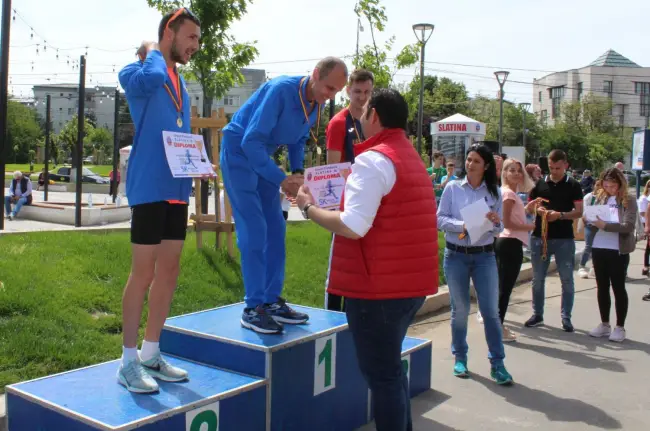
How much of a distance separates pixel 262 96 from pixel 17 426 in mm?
2398

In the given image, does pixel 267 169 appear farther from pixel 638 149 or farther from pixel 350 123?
pixel 638 149

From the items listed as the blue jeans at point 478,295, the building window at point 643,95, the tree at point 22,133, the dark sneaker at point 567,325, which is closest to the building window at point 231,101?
the tree at point 22,133

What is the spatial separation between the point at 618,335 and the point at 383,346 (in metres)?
4.84

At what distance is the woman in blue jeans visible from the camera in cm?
553

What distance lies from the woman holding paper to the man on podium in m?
3.39

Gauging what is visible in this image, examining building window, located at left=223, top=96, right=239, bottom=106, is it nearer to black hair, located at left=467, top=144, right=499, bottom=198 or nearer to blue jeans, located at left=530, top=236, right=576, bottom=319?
blue jeans, located at left=530, top=236, right=576, bottom=319

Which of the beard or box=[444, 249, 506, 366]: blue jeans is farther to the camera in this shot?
box=[444, 249, 506, 366]: blue jeans

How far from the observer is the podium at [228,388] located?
10.5 feet

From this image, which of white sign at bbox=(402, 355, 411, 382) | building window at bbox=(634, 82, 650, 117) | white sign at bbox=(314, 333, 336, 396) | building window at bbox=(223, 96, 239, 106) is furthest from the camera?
building window at bbox=(223, 96, 239, 106)

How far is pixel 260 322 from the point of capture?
4.22m

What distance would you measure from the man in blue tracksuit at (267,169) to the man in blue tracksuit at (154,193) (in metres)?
0.58

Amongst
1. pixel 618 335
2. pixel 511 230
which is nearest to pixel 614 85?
pixel 618 335

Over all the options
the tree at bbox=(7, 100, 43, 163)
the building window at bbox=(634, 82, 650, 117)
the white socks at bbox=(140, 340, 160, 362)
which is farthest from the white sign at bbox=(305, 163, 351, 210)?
the building window at bbox=(634, 82, 650, 117)

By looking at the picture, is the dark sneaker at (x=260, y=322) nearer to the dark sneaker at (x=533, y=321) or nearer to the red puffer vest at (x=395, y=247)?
the red puffer vest at (x=395, y=247)
